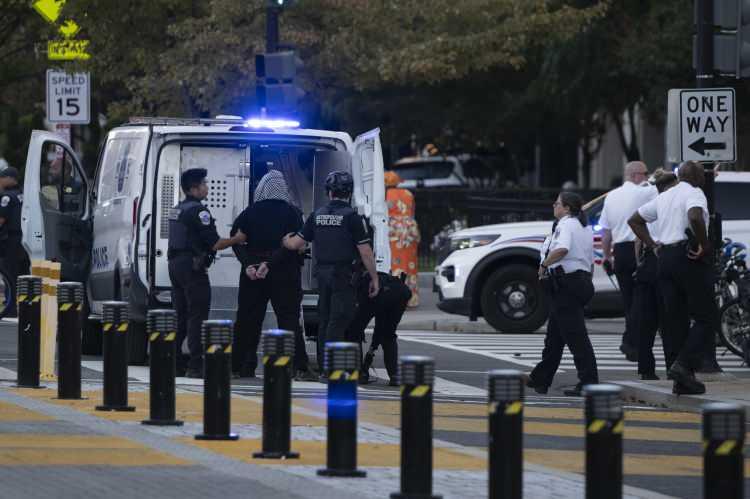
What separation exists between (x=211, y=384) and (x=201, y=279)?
4348mm

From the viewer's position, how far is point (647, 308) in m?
16.0

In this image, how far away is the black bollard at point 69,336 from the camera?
12.9 m

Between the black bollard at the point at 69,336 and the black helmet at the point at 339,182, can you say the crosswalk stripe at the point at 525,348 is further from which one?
the black bollard at the point at 69,336

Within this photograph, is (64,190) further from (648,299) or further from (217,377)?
(217,377)

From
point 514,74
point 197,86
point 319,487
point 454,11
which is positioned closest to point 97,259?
point 319,487

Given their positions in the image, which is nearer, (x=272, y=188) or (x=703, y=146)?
(x=272, y=188)

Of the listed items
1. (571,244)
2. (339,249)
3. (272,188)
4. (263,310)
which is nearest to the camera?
(571,244)

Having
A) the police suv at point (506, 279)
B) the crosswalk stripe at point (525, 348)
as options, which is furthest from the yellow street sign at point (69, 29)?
the police suv at point (506, 279)

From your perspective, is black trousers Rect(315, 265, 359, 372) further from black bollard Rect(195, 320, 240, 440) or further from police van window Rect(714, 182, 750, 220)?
police van window Rect(714, 182, 750, 220)

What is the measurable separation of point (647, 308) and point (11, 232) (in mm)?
8014

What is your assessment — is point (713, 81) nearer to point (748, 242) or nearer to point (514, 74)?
point (748, 242)

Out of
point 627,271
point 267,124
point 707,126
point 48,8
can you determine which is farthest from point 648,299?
point 48,8

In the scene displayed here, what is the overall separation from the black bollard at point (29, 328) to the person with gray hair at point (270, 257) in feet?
6.10

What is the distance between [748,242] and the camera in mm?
19938
